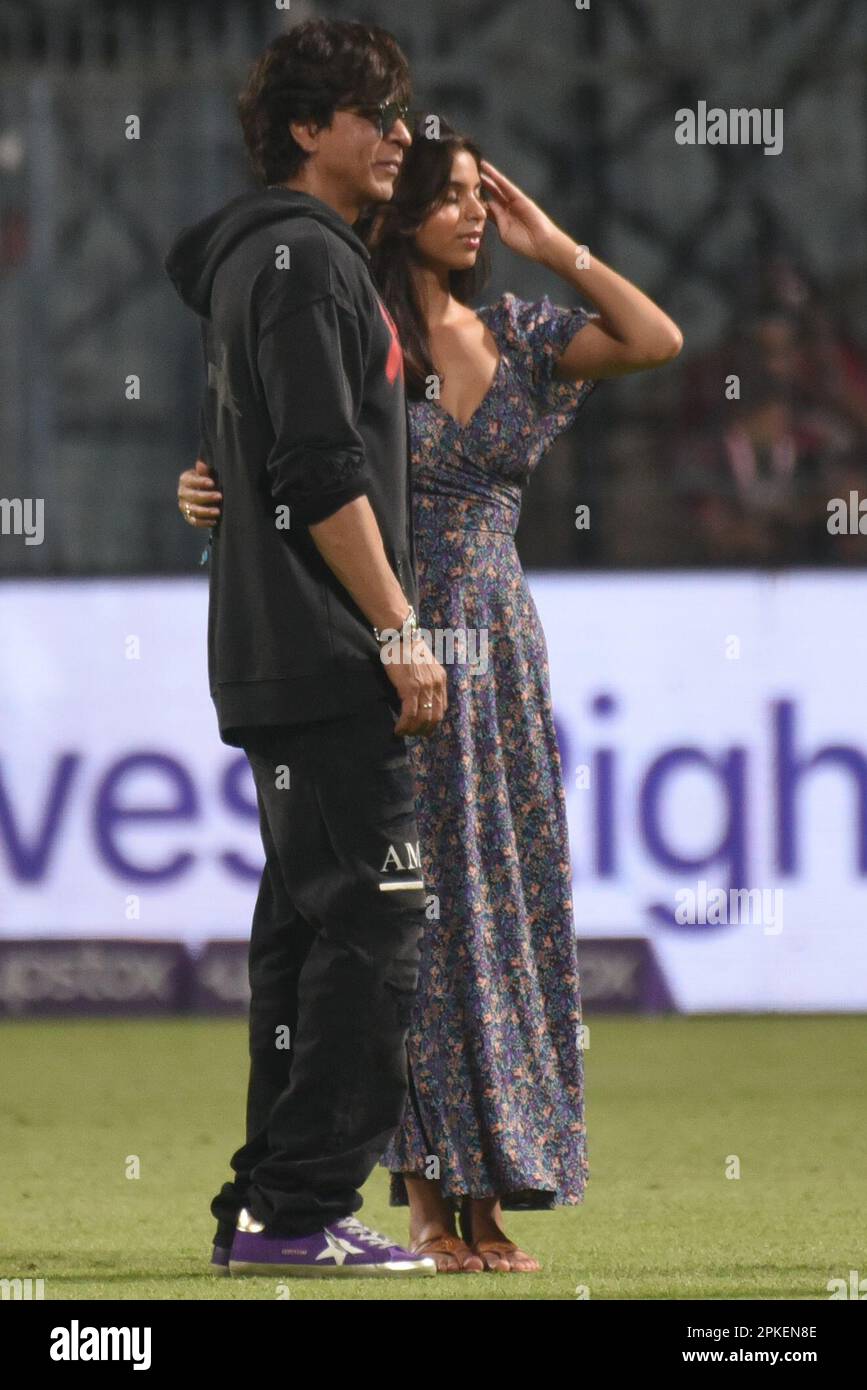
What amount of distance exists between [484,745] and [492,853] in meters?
0.17

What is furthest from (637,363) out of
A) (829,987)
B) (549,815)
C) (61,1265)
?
(829,987)

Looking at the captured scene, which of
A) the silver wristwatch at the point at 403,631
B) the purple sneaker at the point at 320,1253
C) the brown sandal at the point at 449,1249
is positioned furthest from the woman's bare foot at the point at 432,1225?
the silver wristwatch at the point at 403,631

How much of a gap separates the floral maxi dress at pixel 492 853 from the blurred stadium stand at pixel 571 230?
5.49 meters

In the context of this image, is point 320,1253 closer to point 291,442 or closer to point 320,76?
point 291,442

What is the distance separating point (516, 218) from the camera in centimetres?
442

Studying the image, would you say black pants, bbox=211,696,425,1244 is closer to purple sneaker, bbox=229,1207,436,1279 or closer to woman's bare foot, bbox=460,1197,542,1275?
purple sneaker, bbox=229,1207,436,1279

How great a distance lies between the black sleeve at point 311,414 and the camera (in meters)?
3.70

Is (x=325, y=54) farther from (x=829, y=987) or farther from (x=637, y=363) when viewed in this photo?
(x=829, y=987)

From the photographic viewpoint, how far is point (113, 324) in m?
11.5

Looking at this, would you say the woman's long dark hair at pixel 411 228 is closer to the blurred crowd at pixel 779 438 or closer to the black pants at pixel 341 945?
the black pants at pixel 341 945

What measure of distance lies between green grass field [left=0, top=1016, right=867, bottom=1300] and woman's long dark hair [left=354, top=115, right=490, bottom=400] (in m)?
1.42

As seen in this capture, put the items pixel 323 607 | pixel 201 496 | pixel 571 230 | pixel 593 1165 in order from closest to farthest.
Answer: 1. pixel 323 607
2. pixel 201 496
3. pixel 593 1165
4. pixel 571 230

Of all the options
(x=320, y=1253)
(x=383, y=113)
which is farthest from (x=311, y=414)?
(x=320, y=1253)
